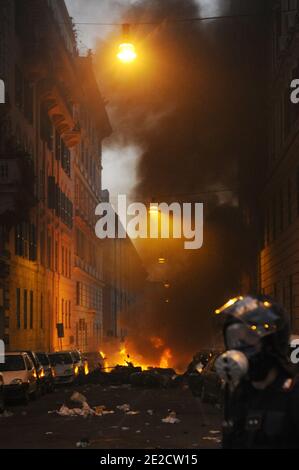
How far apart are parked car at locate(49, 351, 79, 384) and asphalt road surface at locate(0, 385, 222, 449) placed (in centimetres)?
1190

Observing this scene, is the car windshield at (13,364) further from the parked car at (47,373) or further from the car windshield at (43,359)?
the car windshield at (43,359)

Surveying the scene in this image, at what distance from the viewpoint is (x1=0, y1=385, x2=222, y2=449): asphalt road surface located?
1381 cm

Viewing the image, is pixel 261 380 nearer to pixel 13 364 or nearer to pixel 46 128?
pixel 13 364

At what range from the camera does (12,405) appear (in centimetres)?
2466

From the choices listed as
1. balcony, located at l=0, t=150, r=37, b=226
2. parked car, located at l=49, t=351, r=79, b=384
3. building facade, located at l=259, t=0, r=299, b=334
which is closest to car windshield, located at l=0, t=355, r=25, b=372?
balcony, located at l=0, t=150, r=37, b=226

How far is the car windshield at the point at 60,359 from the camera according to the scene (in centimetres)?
3716

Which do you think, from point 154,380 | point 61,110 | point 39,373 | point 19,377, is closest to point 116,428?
point 19,377

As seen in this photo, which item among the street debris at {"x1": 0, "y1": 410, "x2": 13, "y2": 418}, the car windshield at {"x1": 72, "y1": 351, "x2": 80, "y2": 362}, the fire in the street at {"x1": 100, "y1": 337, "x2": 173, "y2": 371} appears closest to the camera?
the street debris at {"x1": 0, "y1": 410, "x2": 13, "y2": 418}

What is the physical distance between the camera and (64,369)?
120 ft

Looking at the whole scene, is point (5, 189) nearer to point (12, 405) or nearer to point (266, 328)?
point (12, 405)

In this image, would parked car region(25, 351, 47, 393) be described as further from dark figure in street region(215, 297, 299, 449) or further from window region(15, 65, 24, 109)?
dark figure in street region(215, 297, 299, 449)

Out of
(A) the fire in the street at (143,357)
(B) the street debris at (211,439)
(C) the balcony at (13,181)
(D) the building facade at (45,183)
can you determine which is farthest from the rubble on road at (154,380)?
(A) the fire in the street at (143,357)

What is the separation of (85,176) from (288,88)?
34539 mm

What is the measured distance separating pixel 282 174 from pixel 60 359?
11.4 meters
